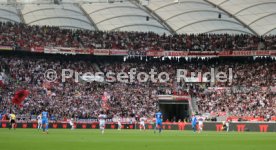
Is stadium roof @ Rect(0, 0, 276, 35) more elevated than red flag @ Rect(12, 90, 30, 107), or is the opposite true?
stadium roof @ Rect(0, 0, 276, 35)

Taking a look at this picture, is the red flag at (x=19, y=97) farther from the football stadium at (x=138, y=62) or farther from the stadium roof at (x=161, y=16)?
the stadium roof at (x=161, y=16)

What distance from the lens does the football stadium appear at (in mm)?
71500

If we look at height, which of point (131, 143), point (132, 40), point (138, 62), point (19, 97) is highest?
point (132, 40)

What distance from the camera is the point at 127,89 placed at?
7762 cm

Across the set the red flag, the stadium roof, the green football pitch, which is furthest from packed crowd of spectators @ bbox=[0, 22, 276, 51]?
the green football pitch

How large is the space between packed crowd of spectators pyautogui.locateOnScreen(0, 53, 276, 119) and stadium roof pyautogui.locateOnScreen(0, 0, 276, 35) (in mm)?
6499

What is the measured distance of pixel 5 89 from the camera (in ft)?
235

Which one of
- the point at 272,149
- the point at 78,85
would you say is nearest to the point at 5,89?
the point at 78,85

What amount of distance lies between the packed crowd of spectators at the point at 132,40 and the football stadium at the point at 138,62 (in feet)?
0.47

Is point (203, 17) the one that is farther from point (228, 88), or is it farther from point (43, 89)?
point (43, 89)

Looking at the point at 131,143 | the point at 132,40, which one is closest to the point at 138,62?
the point at 132,40

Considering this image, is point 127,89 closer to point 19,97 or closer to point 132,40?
point 132,40

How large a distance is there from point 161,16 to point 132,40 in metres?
9.76

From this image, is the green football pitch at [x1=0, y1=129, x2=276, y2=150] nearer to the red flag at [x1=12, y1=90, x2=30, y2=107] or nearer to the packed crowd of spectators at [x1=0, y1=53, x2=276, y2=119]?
the red flag at [x1=12, y1=90, x2=30, y2=107]
